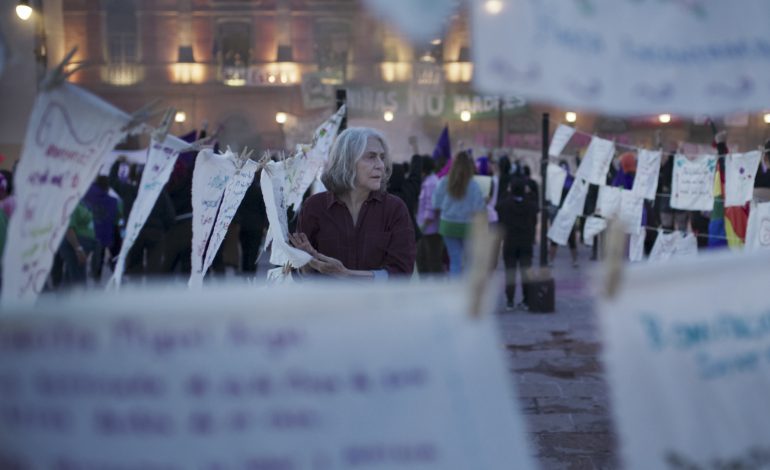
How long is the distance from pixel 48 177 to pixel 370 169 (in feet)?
6.64

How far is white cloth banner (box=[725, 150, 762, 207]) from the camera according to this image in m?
6.99

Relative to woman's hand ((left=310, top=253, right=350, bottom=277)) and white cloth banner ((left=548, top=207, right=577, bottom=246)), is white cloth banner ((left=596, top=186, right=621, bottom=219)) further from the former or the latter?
woman's hand ((left=310, top=253, right=350, bottom=277))

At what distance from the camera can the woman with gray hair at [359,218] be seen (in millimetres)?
3867

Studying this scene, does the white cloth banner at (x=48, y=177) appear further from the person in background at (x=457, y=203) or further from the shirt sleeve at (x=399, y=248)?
the person in background at (x=457, y=203)

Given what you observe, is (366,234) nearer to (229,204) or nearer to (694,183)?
(229,204)

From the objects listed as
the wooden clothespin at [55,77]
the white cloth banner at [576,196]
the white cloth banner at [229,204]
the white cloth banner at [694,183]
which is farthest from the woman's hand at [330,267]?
the white cloth banner at [576,196]

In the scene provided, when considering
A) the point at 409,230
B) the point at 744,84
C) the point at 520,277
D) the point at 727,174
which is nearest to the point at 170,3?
the point at 520,277

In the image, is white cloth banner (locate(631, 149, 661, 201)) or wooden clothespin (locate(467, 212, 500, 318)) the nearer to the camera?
wooden clothespin (locate(467, 212, 500, 318))

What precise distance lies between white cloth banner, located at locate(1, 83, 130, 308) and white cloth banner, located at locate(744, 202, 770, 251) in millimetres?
4877

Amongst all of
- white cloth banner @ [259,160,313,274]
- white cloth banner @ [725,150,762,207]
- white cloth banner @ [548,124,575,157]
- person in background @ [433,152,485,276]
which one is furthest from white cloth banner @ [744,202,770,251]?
white cloth banner @ [548,124,575,157]

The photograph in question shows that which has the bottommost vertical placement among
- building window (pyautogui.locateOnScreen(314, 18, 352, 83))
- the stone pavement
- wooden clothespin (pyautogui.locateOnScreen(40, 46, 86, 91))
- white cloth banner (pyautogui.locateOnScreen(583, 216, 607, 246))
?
the stone pavement

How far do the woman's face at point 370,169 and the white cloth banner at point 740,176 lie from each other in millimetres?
4075

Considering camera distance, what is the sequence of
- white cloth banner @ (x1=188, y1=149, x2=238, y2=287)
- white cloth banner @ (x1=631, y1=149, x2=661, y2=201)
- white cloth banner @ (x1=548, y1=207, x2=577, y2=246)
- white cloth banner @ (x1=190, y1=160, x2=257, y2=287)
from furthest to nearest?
white cloth banner @ (x1=548, y1=207, x2=577, y2=246), white cloth banner @ (x1=631, y1=149, x2=661, y2=201), white cloth banner @ (x1=188, y1=149, x2=238, y2=287), white cloth banner @ (x1=190, y1=160, x2=257, y2=287)

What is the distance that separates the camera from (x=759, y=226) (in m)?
6.20
